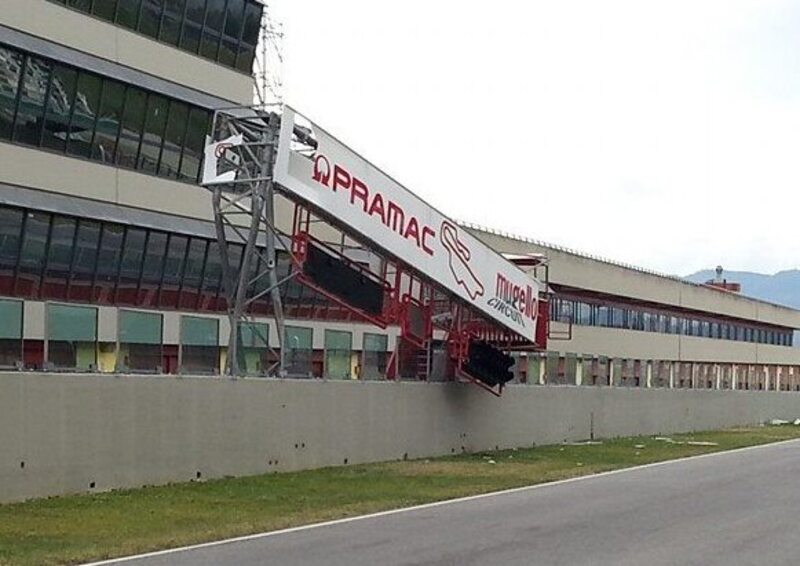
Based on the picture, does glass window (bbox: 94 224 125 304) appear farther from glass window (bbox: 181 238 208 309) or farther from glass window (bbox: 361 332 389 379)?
glass window (bbox: 361 332 389 379)

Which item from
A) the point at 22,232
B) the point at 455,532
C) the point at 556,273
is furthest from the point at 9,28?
the point at 556,273

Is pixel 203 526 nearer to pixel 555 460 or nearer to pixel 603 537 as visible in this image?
pixel 603 537

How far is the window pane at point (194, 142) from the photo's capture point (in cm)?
3662

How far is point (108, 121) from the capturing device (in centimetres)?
3375

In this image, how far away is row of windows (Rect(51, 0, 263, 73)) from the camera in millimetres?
34094

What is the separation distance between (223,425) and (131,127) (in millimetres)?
12829

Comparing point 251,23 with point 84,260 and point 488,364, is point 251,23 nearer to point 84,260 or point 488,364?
point 84,260

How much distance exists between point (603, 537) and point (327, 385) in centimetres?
1189

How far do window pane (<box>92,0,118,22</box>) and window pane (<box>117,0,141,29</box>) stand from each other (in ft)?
0.72


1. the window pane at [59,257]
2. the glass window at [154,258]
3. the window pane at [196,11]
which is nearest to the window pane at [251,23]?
the window pane at [196,11]

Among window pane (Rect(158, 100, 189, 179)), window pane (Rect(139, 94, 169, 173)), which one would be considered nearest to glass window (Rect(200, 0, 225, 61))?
window pane (Rect(158, 100, 189, 179))

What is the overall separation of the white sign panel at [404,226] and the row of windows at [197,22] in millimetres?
9685

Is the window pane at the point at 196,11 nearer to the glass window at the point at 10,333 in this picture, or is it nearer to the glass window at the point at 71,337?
the glass window at the point at 71,337

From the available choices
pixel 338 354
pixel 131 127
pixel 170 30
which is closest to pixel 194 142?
pixel 131 127
